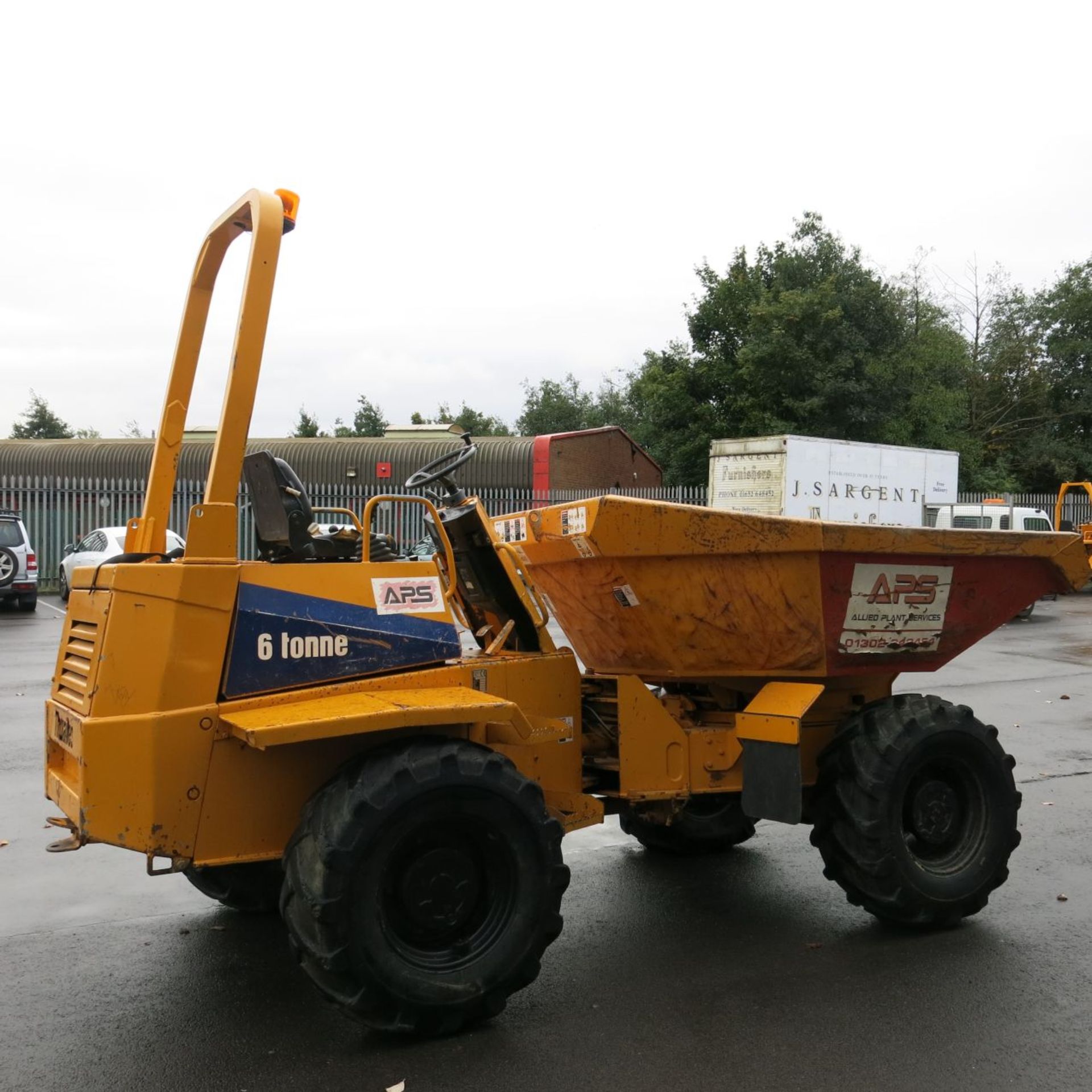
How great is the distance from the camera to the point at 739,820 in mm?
6289

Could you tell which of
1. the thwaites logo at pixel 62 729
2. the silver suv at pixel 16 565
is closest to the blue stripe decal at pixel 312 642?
the thwaites logo at pixel 62 729

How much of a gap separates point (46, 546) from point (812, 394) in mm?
20885

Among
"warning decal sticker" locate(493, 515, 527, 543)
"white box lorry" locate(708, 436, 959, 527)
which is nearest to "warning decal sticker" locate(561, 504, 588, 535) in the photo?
"warning decal sticker" locate(493, 515, 527, 543)

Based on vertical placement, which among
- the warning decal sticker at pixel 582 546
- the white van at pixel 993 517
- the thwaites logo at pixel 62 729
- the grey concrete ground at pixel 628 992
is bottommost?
the grey concrete ground at pixel 628 992

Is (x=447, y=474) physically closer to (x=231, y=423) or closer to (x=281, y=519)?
(x=281, y=519)

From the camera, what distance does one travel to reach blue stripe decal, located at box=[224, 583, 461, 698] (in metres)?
4.01

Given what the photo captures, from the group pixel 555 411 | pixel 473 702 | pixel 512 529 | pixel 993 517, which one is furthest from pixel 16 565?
pixel 555 411

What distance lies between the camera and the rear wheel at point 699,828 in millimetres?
6156

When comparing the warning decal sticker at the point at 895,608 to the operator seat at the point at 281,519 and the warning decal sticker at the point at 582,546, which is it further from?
the operator seat at the point at 281,519

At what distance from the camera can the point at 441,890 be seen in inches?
161

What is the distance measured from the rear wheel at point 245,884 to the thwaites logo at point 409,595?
4.69ft

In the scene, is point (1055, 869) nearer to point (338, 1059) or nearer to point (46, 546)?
point (338, 1059)

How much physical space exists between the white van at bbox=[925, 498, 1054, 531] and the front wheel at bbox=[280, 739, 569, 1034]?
827 inches

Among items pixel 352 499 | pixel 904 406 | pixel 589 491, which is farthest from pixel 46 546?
pixel 904 406
